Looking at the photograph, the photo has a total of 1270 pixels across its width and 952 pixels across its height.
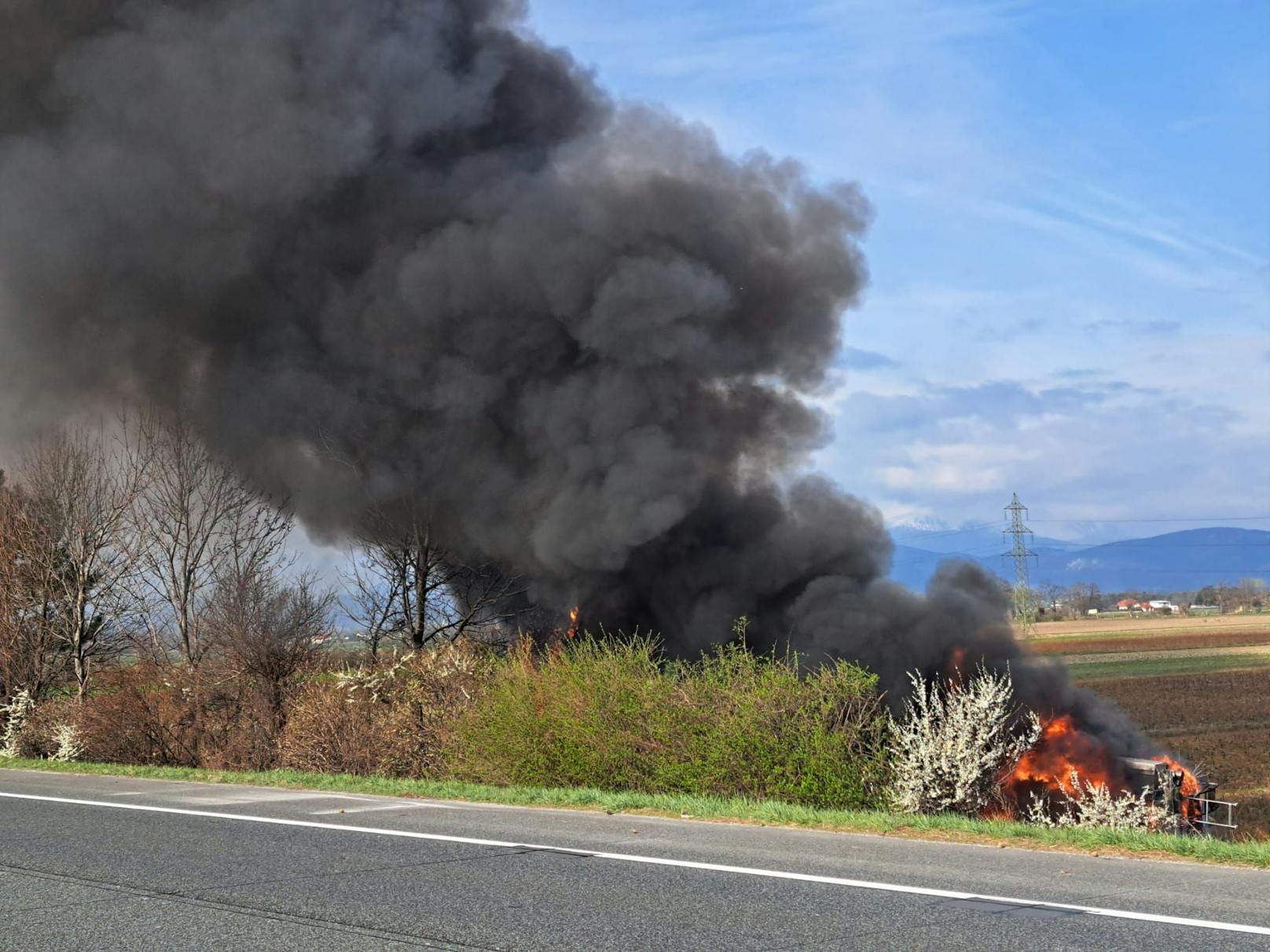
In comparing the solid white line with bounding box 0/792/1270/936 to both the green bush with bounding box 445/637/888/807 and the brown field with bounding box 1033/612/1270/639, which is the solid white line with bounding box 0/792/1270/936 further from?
the brown field with bounding box 1033/612/1270/639

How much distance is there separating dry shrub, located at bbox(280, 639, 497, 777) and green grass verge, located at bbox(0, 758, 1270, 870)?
3.17 m

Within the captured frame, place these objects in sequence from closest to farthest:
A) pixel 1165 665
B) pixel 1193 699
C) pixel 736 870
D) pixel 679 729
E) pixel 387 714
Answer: pixel 736 870, pixel 679 729, pixel 387 714, pixel 1193 699, pixel 1165 665

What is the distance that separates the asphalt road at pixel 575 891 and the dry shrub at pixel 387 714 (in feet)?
24.8

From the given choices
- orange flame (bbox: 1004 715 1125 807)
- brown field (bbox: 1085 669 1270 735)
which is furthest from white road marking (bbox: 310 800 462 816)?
brown field (bbox: 1085 669 1270 735)

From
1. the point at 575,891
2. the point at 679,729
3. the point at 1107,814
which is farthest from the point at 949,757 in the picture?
the point at 575,891

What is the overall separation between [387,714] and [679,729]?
6.09 m

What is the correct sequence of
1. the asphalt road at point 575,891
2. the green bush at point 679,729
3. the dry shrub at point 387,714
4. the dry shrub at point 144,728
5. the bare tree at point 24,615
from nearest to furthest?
the asphalt road at point 575,891
the green bush at point 679,729
the dry shrub at point 387,714
the dry shrub at point 144,728
the bare tree at point 24,615

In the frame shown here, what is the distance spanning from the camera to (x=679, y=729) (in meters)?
13.3

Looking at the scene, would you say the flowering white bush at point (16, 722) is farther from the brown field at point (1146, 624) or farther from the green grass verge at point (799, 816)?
the brown field at point (1146, 624)

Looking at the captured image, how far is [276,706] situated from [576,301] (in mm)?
8889

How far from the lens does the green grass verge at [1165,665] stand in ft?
177

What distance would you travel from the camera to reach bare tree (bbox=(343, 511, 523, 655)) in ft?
82.6

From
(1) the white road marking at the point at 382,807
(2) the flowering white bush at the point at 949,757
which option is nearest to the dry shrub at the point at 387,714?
(1) the white road marking at the point at 382,807

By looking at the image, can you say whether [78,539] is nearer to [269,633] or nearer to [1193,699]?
[269,633]
